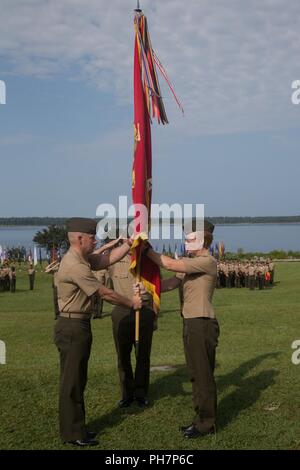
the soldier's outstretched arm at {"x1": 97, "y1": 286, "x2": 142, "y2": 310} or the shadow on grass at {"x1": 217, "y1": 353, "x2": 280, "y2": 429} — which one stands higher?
the soldier's outstretched arm at {"x1": 97, "y1": 286, "x2": 142, "y2": 310}

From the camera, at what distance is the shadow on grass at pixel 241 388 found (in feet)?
21.1

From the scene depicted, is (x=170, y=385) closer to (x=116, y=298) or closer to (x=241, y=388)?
(x=241, y=388)

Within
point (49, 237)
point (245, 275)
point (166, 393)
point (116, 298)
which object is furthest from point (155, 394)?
point (49, 237)

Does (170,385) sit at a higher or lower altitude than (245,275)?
higher

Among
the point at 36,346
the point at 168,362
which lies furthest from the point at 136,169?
the point at 36,346

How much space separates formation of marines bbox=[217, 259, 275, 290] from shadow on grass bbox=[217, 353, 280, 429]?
18.3 meters

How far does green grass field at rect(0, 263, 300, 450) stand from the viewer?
5656 mm

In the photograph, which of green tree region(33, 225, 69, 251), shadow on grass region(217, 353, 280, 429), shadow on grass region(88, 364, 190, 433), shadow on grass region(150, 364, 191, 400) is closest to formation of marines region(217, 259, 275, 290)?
shadow on grass region(217, 353, 280, 429)

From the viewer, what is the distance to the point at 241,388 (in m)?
7.46

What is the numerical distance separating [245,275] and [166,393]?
2156 cm

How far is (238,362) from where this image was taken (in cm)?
903

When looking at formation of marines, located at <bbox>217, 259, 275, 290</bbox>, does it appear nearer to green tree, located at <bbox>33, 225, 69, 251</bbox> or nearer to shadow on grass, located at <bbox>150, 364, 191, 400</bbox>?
shadow on grass, located at <bbox>150, 364, 191, 400</bbox>

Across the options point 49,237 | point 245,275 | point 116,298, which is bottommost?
point 245,275
